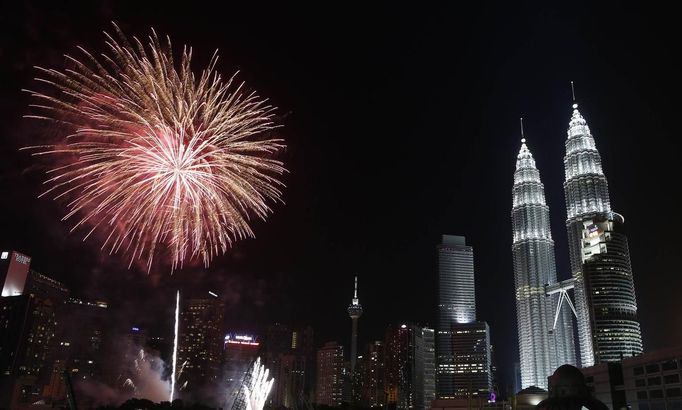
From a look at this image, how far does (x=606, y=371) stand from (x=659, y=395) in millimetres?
19237

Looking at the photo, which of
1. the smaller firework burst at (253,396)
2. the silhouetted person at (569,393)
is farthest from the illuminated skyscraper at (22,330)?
the silhouetted person at (569,393)

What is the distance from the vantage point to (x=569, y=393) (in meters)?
44.6

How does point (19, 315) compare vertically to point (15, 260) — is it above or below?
below

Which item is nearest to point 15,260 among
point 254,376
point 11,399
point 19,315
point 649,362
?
point 19,315

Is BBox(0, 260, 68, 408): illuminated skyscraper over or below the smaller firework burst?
over

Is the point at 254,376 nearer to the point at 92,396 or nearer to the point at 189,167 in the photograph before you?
the point at 189,167

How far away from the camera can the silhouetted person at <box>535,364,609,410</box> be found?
143 feet

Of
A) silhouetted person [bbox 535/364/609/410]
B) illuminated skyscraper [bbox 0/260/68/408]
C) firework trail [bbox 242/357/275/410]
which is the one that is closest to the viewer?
silhouetted person [bbox 535/364/609/410]

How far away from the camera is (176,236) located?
49000 mm

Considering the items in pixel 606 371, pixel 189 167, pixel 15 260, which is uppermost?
pixel 15 260

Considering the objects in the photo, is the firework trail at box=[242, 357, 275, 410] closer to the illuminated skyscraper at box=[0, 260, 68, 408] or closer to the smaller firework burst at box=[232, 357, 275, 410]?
the smaller firework burst at box=[232, 357, 275, 410]

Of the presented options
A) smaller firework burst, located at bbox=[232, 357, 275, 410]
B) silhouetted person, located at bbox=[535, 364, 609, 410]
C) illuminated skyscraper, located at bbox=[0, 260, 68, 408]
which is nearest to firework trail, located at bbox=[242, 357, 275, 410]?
smaller firework burst, located at bbox=[232, 357, 275, 410]

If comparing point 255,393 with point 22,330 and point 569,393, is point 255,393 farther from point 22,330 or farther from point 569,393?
point 22,330

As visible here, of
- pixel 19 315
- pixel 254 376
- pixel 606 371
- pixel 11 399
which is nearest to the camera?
pixel 254 376
